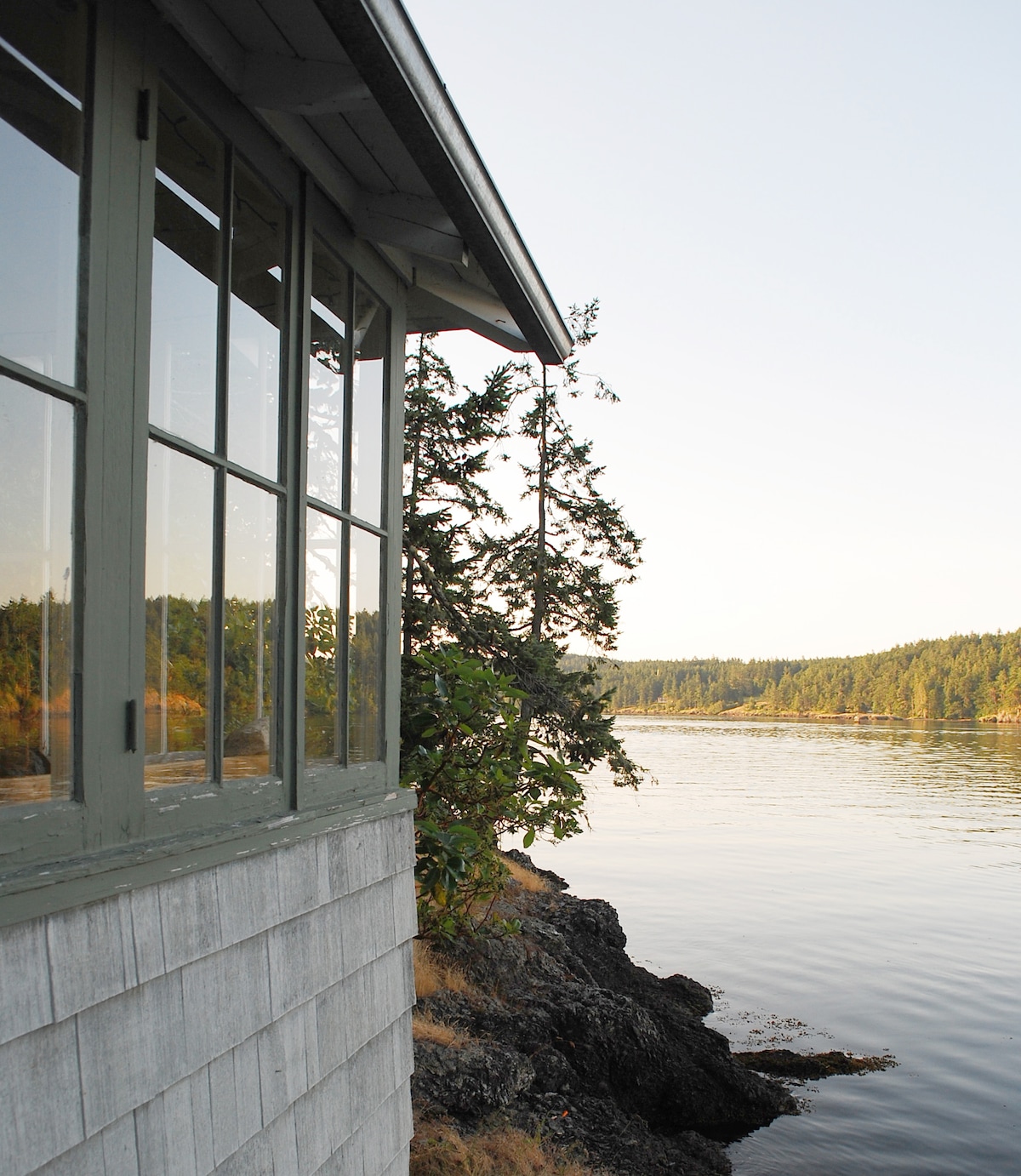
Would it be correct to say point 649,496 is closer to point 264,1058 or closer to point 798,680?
point 264,1058

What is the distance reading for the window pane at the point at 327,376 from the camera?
3.10m

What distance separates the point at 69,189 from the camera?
75.4 inches

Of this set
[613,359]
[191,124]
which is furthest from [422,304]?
[613,359]

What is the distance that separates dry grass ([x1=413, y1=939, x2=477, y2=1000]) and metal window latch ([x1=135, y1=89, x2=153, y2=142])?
21.3 ft

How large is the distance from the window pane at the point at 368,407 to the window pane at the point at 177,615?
103 cm

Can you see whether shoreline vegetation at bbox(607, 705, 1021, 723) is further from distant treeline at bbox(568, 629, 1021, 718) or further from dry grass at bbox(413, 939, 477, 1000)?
dry grass at bbox(413, 939, 477, 1000)

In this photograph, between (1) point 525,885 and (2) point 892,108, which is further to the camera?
(2) point 892,108

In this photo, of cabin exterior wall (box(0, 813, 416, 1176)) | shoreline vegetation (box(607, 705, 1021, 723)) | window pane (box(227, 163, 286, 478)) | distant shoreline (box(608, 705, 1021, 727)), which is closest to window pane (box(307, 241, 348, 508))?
window pane (box(227, 163, 286, 478))

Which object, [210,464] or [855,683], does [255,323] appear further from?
[855,683]

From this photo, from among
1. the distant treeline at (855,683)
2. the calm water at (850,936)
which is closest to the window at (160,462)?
the calm water at (850,936)

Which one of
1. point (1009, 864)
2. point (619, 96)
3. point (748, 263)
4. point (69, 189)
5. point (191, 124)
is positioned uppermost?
point (748, 263)

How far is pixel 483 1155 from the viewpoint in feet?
16.8

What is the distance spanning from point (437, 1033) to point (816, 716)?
108 m

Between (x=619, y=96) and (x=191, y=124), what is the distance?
77.9 feet
